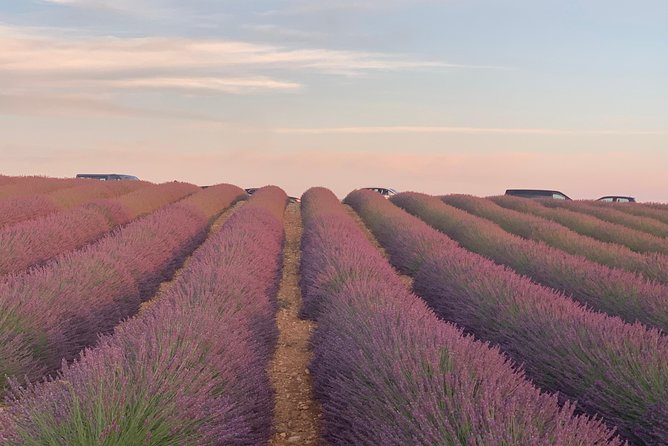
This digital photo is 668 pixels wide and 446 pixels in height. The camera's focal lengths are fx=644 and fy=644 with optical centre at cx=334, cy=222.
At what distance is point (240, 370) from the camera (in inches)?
152

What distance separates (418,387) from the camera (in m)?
3.12

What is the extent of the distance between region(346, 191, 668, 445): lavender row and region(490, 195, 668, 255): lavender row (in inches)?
179

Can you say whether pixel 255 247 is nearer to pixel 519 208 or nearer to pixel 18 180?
pixel 519 208

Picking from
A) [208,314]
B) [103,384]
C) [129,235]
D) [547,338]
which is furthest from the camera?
[129,235]

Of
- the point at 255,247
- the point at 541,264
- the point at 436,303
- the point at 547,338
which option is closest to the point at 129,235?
the point at 255,247

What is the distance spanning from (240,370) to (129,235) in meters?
5.69

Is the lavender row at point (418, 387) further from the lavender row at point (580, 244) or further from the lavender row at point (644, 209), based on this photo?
the lavender row at point (644, 209)

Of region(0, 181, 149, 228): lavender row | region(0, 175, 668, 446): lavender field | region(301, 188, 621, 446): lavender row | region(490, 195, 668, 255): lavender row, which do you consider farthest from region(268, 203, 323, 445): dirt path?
region(490, 195, 668, 255): lavender row

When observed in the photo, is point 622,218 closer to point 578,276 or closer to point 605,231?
point 605,231

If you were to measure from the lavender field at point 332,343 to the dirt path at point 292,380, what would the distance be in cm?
3

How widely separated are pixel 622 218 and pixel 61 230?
11429 mm

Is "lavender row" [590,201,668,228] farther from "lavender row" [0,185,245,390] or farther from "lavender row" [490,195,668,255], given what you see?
"lavender row" [0,185,245,390]

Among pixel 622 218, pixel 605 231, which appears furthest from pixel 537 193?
pixel 605 231

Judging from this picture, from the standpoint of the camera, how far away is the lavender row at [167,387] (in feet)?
9.10
